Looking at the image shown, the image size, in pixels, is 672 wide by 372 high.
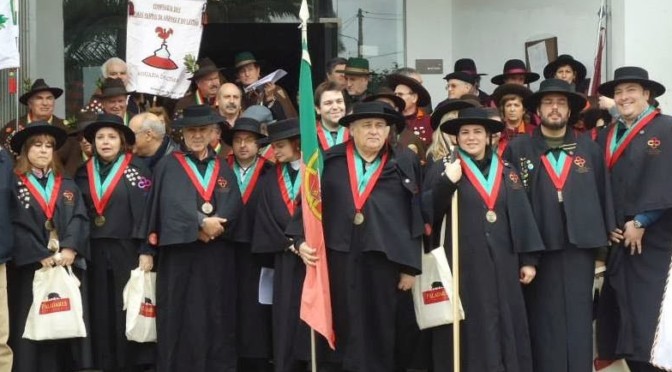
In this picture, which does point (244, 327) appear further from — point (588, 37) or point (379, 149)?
point (588, 37)

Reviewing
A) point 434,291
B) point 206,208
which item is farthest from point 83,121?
point 434,291

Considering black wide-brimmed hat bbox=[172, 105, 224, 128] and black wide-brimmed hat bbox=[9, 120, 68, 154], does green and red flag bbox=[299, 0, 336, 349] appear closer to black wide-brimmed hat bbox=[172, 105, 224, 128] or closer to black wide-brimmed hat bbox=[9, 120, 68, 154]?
black wide-brimmed hat bbox=[172, 105, 224, 128]

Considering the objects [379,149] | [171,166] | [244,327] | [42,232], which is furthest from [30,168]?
[379,149]

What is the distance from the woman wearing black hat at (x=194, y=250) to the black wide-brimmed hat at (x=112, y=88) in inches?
53.6

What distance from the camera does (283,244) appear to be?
31.1ft

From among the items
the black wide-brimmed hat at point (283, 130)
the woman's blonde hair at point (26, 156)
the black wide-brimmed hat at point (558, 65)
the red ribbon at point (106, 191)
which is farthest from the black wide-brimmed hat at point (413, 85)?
the woman's blonde hair at point (26, 156)

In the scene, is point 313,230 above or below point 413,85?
below

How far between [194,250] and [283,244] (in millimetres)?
726

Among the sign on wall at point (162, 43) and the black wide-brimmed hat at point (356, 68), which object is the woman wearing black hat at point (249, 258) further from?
the sign on wall at point (162, 43)

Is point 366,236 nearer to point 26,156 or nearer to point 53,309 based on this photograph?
point 53,309

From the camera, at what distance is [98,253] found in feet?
31.9

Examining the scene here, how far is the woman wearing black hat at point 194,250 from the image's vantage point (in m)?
9.45

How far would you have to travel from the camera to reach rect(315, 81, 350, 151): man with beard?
1001 centimetres

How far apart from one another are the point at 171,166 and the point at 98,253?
0.95 metres
